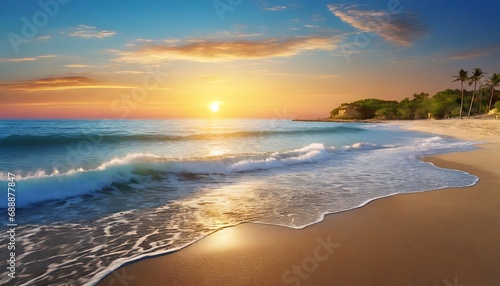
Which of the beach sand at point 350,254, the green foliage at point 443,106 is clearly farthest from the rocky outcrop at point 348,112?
Answer: the beach sand at point 350,254

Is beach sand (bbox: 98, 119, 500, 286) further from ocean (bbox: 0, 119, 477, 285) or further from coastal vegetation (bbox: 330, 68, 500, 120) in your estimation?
coastal vegetation (bbox: 330, 68, 500, 120)

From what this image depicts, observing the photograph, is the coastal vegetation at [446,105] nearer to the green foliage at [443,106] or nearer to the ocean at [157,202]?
the green foliage at [443,106]

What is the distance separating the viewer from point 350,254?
4.54 meters

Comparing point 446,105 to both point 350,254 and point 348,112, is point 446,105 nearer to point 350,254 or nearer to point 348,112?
point 348,112

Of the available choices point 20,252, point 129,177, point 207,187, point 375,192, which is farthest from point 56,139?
point 375,192

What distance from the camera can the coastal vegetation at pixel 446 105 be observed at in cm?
8844

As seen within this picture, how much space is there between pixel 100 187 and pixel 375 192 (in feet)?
29.3

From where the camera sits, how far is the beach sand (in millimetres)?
3848

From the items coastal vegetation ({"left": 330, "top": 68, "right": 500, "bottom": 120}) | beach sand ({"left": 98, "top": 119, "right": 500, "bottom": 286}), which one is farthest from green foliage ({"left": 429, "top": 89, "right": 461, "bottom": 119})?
beach sand ({"left": 98, "top": 119, "right": 500, "bottom": 286})

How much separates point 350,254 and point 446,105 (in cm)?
11600

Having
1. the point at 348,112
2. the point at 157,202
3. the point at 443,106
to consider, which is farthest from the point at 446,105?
the point at 157,202

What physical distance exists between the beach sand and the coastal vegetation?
85.3m

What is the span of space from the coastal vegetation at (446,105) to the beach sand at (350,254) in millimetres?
85256

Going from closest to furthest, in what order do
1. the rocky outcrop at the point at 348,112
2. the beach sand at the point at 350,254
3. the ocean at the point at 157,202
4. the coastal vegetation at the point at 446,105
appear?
1. the beach sand at the point at 350,254
2. the ocean at the point at 157,202
3. the coastal vegetation at the point at 446,105
4. the rocky outcrop at the point at 348,112
